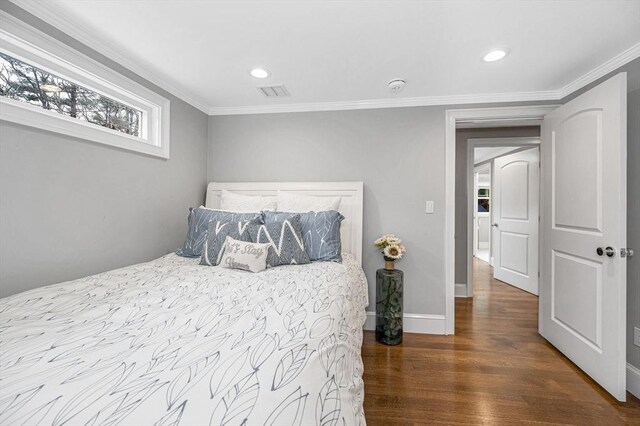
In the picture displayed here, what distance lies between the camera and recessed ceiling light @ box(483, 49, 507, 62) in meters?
1.88

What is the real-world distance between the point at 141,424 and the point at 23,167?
168 cm

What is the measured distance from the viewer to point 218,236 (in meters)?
2.05

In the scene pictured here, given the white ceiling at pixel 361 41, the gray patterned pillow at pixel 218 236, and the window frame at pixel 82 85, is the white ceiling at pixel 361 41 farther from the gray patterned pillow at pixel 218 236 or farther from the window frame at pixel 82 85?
the gray patterned pillow at pixel 218 236

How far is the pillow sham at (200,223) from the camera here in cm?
221

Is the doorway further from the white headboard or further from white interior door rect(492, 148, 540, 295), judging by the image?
white interior door rect(492, 148, 540, 295)

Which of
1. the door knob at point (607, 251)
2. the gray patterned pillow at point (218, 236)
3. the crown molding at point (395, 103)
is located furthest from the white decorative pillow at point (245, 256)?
the door knob at point (607, 251)

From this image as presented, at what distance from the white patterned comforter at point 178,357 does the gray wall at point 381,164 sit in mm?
1544

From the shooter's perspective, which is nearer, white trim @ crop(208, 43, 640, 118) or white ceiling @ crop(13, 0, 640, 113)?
white ceiling @ crop(13, 0, 640, 113)

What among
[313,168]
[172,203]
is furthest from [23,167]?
[313,168]

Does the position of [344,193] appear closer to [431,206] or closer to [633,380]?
[431,206]

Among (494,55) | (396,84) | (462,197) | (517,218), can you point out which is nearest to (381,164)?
(396,84)

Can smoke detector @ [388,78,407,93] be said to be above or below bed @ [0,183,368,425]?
above

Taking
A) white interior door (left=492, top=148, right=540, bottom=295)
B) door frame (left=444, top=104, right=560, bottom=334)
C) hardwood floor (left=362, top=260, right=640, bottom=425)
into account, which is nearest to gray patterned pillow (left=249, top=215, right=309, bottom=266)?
hardwood floor (left=362, top=260, right=640, bottom=425)

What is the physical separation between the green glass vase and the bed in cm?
113
